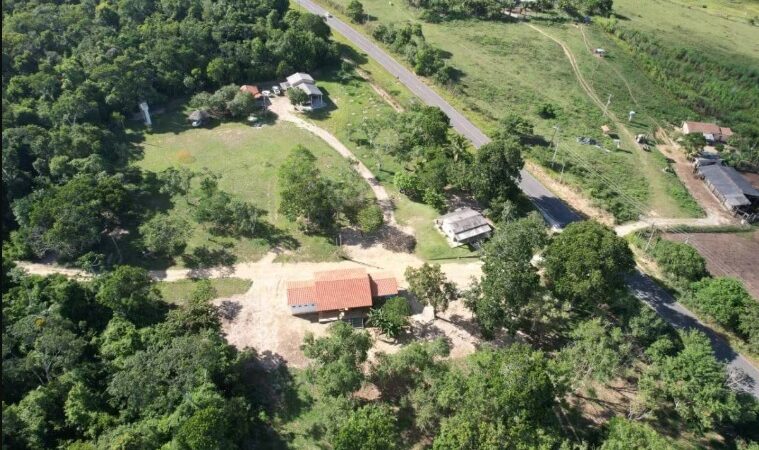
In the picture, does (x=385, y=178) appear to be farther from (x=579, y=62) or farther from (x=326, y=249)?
(x=579, y=62)

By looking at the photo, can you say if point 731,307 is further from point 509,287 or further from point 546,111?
point 546,111

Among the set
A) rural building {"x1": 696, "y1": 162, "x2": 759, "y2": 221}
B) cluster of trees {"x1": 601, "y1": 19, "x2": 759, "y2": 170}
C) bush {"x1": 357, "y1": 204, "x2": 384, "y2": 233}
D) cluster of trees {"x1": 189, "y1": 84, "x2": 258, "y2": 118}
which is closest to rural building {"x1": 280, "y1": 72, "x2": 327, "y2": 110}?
cluster of trees {"x1": 189, "y1": 84, "x2": 258, "y2": 118}

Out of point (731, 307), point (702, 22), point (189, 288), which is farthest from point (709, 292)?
point (702, 22)

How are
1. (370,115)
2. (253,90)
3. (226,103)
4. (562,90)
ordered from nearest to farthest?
(226,103), (370,115), (253,90), (562,90)

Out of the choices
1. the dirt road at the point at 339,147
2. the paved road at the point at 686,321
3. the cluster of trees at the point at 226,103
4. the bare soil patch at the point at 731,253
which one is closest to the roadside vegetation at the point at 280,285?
the cluster of trees at the point at 226,103

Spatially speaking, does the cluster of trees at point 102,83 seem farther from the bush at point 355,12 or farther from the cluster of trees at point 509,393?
the cluster of trees at point 509,393
